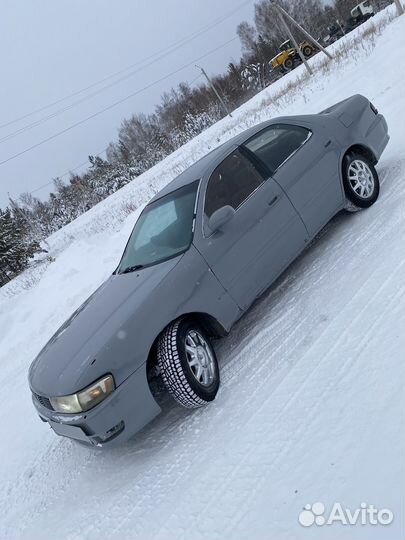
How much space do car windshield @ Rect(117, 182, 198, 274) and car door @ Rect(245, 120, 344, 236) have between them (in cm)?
86

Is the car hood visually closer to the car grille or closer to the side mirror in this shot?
the car grille

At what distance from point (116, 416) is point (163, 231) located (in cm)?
180

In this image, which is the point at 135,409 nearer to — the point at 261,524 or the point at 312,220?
the point at 261,524

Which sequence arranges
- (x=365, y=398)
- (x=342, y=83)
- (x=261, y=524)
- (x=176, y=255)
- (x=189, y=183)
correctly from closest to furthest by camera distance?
(x=261, y=524) < (x=365, y=398) < (x=176, y=255) < (x=189, y=183) < (x=342, y=83)

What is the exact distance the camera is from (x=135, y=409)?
3074 millimetres

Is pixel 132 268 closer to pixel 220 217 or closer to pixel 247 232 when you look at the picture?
pixel 220 217

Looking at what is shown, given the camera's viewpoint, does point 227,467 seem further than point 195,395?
No

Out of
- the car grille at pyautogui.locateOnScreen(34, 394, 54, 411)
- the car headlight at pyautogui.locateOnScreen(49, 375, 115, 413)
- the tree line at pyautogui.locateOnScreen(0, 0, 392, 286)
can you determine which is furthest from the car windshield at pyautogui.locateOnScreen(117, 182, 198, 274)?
the tree line at pyautogui.locateOnScreen(0, 0, 392, 286)

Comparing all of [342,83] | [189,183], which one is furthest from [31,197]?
[189,183]

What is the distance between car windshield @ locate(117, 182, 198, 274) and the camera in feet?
12.5

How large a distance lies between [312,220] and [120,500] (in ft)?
9.61

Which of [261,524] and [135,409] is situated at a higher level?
Answer: [135,409]

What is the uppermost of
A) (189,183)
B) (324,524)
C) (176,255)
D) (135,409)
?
(189,183)

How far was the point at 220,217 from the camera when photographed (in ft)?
11.9
